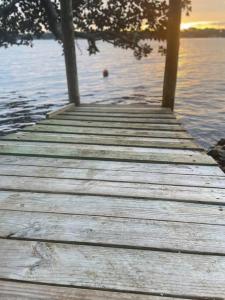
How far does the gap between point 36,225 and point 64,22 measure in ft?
21.5

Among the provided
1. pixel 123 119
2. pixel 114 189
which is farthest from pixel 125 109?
pixel 114 189

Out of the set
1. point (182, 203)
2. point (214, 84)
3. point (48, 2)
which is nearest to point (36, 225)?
point (182, 203)

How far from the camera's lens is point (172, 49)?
7.77m

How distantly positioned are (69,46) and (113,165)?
515cm

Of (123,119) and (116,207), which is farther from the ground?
(116,207)

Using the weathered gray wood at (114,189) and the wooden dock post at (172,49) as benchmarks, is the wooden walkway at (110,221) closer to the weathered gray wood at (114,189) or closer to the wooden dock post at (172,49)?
the weathered gray wood at (114,189)

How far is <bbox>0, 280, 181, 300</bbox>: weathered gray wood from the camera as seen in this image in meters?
1.90

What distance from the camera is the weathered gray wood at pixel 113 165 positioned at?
375 centimetres

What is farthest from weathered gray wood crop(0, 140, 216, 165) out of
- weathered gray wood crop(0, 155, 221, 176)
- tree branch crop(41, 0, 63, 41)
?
tree branch crop(41, 0, 63, 41)

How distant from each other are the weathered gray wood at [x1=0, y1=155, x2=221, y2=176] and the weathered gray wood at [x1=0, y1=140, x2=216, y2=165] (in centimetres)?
13

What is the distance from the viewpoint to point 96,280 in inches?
80.0

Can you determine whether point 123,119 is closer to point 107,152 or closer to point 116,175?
point 107,152

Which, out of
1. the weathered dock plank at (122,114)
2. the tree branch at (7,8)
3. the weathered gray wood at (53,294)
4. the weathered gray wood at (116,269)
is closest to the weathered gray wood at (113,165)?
the weathered gray wood at (116,269)

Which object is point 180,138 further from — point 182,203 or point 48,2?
point 48,2
